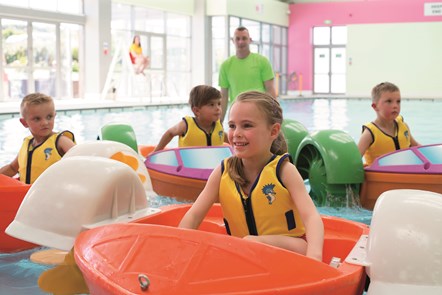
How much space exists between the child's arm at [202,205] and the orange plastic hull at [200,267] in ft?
1.56

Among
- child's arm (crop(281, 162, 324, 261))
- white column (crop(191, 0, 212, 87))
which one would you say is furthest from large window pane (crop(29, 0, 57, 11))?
child's arm (crop(281, 162, 324, 261))

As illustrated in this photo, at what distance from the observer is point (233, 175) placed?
263 cm

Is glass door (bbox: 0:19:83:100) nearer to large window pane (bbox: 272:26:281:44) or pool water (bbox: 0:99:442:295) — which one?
pool water (bbox: 0:99:442:295)

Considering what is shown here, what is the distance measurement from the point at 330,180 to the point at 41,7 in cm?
A: 1506

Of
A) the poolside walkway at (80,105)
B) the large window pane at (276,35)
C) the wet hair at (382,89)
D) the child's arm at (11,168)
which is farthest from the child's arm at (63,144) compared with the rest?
the large window pane at (276,35)

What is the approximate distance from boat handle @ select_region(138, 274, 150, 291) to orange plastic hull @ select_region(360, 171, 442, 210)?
9.43ft

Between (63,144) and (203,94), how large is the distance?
1368mm

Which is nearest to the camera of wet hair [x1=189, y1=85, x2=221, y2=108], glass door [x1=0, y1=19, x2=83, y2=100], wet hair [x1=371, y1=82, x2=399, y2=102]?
wet hair [x1=371, y1=82, x2=399, y2=102]

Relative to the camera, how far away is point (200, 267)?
1.90 meters

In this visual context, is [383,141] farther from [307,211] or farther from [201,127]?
[307,211]

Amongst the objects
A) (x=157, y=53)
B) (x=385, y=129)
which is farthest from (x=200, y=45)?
(x=385, y=129)

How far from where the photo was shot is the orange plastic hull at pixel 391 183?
4266 mm

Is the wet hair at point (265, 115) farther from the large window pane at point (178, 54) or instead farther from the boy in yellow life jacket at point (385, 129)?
the large window pane at point (178, 54)

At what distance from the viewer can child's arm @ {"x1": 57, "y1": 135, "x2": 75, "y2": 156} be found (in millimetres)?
4145
